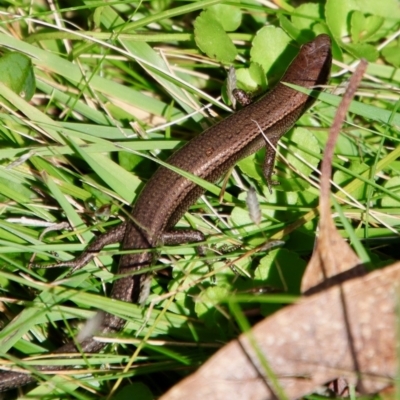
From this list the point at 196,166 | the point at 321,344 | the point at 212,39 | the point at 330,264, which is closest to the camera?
the point at 321,344

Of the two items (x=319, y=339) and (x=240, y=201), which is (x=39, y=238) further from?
(x=319, y=339)

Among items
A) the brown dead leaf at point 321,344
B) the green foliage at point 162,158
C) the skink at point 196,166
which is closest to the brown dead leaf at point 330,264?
the brown dead leaf at point 321,344

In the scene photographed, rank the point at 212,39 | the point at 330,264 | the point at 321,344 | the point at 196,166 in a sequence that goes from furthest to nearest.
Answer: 1. the point at 212,39
2. the point at 196,166
3. the point at 330,264
4. the point at 321,344

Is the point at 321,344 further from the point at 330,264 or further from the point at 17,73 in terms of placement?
the point at 17,73

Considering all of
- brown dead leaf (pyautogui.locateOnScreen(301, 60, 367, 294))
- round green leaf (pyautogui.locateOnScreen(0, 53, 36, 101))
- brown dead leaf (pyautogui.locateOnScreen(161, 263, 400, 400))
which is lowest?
brown dead leaf (pyautogui.locateOnScreen(161, 263, 400, 400))

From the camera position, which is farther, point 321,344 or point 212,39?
point 212,39

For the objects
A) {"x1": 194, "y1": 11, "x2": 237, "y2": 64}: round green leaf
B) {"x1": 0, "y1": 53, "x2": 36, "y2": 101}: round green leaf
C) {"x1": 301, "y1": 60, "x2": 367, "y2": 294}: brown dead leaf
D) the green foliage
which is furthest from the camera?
{"x1": 194, "y1": 11, "x2": 237, "y2": 64}: round green leaf

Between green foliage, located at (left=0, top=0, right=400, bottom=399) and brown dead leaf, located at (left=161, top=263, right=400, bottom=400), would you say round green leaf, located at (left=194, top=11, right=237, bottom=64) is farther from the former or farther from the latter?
brown dead leaf, located at (left=161, top=263, right=400, bottom=400)

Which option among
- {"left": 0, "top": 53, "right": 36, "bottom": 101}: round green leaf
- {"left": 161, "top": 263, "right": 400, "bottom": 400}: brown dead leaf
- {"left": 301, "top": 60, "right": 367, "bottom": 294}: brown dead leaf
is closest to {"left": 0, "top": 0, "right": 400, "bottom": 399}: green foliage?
{"left": 0, "top": 53, "right": 36, "bottom": 101}: round green leaf

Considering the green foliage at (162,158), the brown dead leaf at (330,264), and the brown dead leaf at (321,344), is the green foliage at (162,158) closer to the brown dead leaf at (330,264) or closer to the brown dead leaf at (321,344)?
the brown dead leaf at (330,264)

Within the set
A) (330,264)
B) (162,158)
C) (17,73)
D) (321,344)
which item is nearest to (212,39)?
(162,158)
